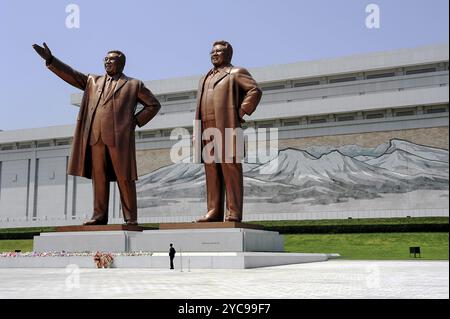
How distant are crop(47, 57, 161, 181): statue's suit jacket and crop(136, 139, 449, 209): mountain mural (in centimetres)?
1671

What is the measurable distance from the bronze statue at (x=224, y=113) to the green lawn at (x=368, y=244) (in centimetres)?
693

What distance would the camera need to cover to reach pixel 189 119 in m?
33.5

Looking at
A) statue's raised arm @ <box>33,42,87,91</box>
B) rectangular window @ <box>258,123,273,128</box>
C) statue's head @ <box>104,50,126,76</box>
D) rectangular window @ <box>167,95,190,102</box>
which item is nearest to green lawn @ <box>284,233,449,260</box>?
rectangular window @ <box>258,123,273,128</box>

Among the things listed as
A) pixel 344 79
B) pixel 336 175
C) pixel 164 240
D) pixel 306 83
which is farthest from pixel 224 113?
pixel 306 83

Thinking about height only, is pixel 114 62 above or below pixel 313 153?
above

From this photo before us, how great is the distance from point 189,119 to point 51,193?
1088 centimetres

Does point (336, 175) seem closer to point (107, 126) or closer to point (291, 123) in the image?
point (291, 123)

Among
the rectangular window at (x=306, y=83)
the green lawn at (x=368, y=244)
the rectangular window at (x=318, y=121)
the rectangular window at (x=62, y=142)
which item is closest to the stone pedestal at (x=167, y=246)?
the green lawn at (x=368, y=244)

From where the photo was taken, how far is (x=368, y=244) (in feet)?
75.6

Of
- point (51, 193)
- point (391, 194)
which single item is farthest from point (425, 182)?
point (51, 193)

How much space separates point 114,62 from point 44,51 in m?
1.74

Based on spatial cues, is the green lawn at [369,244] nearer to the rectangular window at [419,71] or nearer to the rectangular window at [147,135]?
the rectangular window at [147,135]

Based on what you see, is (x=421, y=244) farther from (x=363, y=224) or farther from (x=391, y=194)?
(x=391, y=194)

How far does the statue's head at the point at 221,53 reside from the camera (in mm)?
14078
